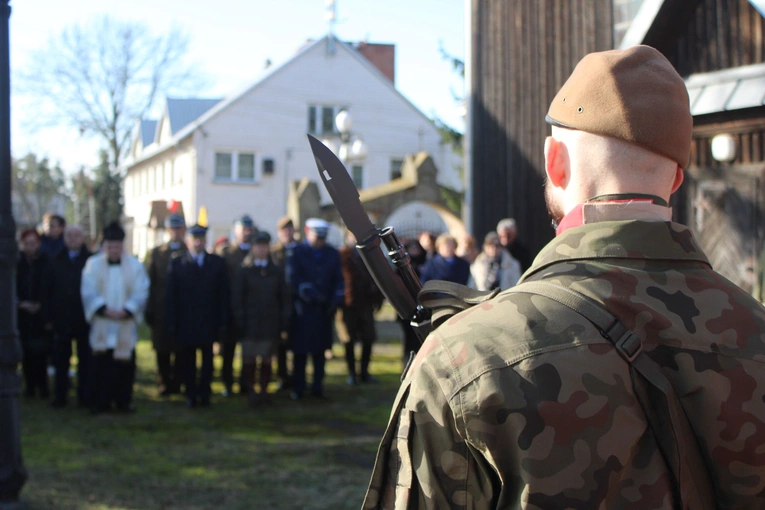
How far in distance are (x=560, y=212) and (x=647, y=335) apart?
353mm

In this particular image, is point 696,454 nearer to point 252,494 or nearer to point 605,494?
point 605,494

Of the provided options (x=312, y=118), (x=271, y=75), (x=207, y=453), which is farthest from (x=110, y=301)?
(x=312, y=118)

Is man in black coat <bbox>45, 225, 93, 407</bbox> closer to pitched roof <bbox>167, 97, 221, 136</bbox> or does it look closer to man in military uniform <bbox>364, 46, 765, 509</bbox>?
man in military uniform <bbox>364, 46, 765, 509</bbox>

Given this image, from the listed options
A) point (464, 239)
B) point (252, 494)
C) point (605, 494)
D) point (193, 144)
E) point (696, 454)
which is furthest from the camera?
point (193, 144)

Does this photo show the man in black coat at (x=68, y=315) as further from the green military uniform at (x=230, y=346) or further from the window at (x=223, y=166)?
the window at (x=223, y=166)

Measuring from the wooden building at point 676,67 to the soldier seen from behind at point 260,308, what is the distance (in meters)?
4.20

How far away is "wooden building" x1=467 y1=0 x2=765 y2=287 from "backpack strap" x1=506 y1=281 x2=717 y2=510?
7485mm

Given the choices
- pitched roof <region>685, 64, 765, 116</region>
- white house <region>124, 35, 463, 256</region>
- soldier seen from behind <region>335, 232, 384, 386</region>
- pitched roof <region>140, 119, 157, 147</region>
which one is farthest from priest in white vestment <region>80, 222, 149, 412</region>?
pitched roof <region>140, 119, 157, 147</region>

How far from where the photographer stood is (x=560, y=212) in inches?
69.9

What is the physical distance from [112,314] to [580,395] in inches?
313

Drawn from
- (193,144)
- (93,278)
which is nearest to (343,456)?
(93,278)

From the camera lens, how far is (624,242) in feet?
5.29

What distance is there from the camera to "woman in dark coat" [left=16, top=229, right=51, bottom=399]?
1013 cm

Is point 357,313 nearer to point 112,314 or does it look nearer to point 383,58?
point 112,314
